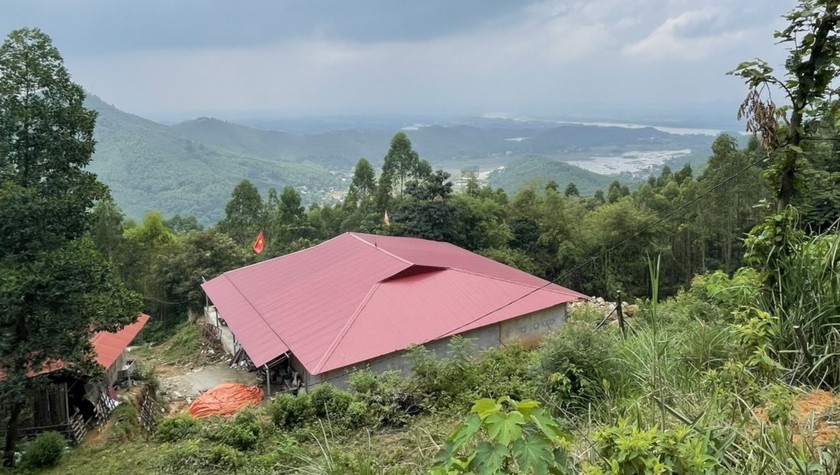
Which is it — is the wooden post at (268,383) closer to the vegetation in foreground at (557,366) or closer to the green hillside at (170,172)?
the vegetation in foreground at (557,366)

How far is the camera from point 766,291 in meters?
2.84

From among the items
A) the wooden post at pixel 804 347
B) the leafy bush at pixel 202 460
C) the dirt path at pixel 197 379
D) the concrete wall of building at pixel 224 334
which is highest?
the wooden post at pixel 804 347

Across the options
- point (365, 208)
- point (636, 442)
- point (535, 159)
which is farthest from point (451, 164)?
point (636, 442)

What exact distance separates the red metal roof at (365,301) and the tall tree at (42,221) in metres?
3.58

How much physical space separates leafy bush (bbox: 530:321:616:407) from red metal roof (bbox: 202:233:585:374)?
5524mm

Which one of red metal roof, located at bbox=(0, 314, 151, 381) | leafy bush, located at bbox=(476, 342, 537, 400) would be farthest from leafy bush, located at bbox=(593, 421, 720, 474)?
red metal roof, located at bbox=(0, 314, 151, 381)

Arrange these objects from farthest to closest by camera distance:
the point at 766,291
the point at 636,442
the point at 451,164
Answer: the point at 451,164 → the point at 766,291 → the point at 636,442

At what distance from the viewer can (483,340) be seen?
1107cm

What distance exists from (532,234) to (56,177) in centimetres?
1814

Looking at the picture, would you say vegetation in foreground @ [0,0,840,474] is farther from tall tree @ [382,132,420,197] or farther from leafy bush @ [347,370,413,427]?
tall tree @ [382,132,420,197]

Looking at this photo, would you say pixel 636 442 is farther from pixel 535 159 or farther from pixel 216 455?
pixel 535 159

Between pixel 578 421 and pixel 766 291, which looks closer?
pixel 578 421

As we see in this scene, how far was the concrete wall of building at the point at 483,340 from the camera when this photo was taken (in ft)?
31.0

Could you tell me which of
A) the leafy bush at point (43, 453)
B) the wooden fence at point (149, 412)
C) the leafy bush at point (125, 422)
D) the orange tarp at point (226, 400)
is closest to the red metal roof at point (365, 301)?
the orange tarp at point (226, 400)
